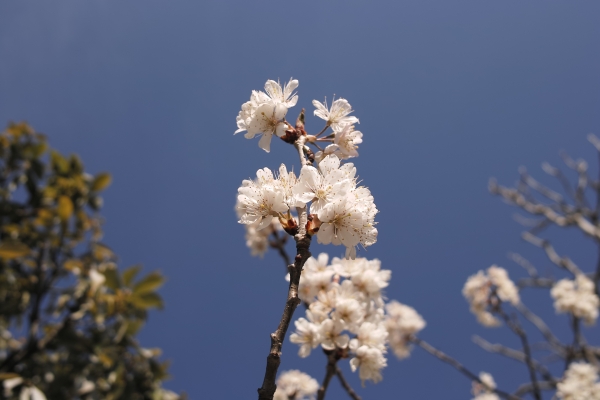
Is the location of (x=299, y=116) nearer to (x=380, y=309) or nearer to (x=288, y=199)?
(x=288, y=199)

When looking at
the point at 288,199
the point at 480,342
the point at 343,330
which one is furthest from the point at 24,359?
the point at 480,342

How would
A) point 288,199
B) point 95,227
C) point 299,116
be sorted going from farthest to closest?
point 95,227 → point 299,116 → point 288,199

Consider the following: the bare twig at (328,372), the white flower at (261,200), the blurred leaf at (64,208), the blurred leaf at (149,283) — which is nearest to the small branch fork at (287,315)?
the white flower at (261,200)

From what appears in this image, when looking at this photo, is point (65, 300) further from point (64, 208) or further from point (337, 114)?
point (337, 114)

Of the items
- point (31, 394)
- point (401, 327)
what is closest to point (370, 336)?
point (31, 394)

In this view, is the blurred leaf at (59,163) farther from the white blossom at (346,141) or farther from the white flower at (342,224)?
the white flower at (342,224)

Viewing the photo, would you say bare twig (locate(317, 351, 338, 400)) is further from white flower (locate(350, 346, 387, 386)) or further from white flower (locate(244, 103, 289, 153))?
white flower (locate(244, 103, 289, 153))
